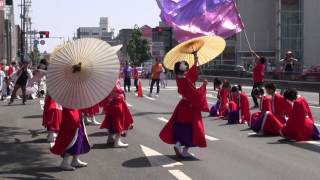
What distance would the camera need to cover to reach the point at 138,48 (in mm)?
96875

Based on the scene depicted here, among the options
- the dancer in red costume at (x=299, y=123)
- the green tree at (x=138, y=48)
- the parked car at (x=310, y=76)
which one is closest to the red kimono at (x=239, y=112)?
the dancer in red costume at (x=299, y=123)

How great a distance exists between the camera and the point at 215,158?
955 centimetres

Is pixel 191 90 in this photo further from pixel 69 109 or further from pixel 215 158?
pixel 69 109

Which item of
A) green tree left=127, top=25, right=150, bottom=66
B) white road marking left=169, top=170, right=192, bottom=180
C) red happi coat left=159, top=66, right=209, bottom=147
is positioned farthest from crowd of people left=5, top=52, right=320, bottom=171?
green tree left=127, top=25, right=150, bottom=66

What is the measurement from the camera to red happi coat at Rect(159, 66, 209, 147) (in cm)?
904

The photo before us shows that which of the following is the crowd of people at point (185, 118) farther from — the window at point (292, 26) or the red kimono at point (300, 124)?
the window at point (292, 26)

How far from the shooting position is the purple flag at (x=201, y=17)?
12.7 meters

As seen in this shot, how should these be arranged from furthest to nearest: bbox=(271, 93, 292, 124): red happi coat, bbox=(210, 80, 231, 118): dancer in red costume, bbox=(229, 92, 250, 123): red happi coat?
1. bbox=(210, 80, 231, 118): dancer in red costume
2. bbox=(229, 92, 250, 123): red happi coat
3. bbox=(271, 93, 292, 124): red happi coat

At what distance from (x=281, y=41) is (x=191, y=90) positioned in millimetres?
51725

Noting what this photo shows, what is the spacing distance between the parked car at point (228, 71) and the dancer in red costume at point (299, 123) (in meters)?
26.9

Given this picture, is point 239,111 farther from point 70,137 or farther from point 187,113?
point 70,137

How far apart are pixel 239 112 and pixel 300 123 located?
3.76 meters

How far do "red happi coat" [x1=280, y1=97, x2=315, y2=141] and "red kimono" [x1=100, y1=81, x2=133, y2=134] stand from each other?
3.33 meters

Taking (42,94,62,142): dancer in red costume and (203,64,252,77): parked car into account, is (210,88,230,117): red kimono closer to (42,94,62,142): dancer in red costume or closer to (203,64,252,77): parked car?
(42,94,62,142): dancer in red costume
